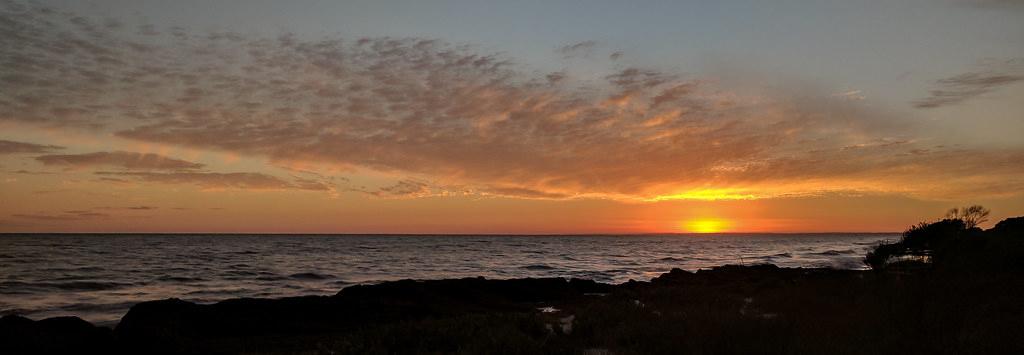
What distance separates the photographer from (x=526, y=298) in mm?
26625

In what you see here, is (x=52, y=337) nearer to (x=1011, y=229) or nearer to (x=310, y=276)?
(x=310, y=276)

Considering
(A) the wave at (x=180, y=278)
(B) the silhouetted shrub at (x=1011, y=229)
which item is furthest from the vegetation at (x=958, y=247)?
(A) the wave at (x=180, y=278)

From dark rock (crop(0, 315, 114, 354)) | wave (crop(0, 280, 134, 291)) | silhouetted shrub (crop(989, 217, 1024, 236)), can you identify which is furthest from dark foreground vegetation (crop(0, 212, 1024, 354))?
wave (crop(0, 280, 134, 291))

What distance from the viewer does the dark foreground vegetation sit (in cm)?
903

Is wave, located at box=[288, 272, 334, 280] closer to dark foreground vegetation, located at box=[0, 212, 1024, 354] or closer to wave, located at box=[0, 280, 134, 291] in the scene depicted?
wave, located at box=[0, 280, 134, 291]

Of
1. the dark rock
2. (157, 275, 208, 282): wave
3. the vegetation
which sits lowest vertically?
(157, 275, 208, 282): wave

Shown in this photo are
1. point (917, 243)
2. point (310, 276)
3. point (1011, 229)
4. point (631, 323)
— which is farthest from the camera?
point (310, 276)

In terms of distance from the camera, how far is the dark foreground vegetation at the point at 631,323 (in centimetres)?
903

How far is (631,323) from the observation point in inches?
457

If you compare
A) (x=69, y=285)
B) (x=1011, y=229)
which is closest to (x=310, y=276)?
(x=69, y=285)

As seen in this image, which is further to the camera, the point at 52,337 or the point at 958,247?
the point at 958,247

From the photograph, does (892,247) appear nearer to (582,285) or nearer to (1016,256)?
(1016,256)

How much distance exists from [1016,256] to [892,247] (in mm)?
14717

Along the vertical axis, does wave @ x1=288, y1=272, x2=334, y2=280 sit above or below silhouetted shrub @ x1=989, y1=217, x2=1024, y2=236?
below
